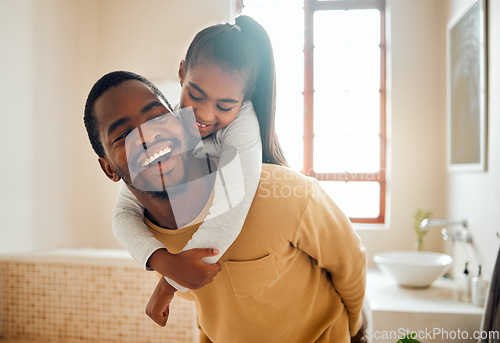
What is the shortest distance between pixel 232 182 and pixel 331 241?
197mm

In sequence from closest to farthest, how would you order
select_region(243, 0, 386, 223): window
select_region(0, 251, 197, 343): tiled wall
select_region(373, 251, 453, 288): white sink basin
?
1. select_region(373, 251, 453, 288): white sink basin
2. select_region(0, 251, 197, 343): tiled wall
3. select_region(243, 0, 386, 223): window

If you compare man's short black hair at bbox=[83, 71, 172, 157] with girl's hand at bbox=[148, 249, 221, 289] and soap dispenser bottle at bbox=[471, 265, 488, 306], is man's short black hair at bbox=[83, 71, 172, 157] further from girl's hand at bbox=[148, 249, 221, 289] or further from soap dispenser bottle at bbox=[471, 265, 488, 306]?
soap dispenser bottle at bbox=[471, 265, 488, 306]

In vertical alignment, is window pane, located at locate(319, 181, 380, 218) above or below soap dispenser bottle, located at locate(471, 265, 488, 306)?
above

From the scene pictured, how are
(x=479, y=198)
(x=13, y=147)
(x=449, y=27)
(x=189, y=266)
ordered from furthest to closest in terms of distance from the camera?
(x=449, y=27) → (x=479, y=198) → (x=13, y=147) → (x=189, y=266)

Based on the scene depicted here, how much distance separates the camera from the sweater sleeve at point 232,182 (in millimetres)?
418

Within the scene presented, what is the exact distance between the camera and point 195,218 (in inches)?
18.6

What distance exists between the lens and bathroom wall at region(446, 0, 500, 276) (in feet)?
4.81

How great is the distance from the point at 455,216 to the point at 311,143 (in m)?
0.86

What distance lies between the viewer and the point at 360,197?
2275 mm

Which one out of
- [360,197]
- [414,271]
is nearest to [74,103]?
[414,271]

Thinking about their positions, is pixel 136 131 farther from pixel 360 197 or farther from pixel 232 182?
pixel 360 197

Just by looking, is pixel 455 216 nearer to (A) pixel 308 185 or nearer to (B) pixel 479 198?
(B) pixel 479 198

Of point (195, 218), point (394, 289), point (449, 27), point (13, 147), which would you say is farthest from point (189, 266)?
point (449, 27)

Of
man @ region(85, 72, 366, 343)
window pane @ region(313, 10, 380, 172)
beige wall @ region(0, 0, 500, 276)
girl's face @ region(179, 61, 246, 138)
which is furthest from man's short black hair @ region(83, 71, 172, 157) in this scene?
window pane @ region(313, 10, 380, 172)
